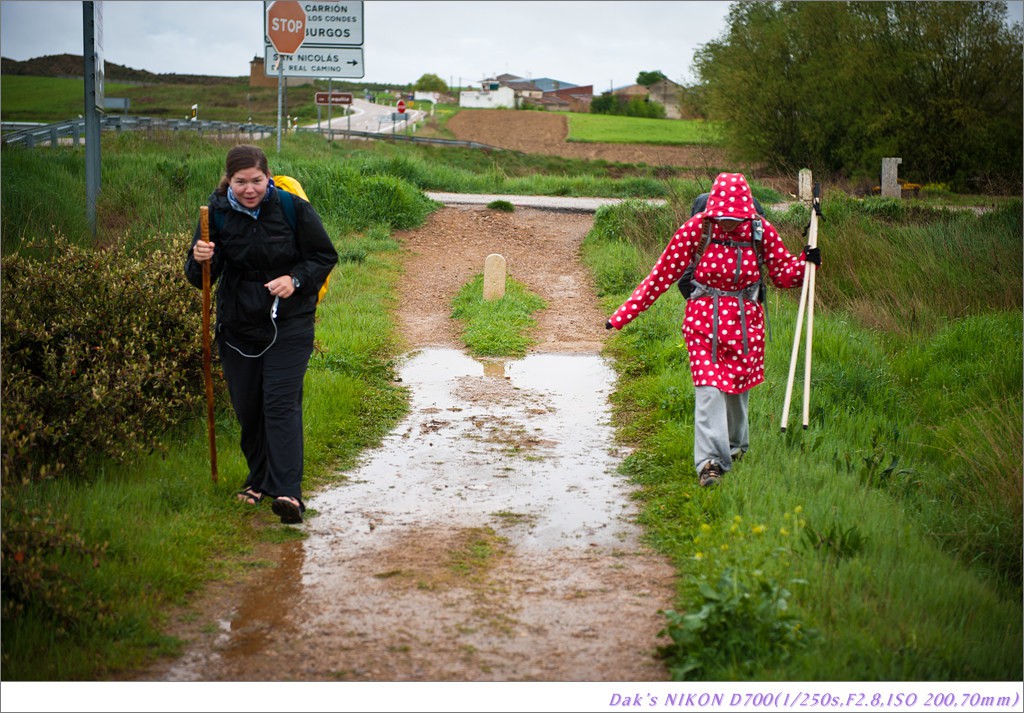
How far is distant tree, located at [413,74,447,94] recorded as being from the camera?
152750 mm

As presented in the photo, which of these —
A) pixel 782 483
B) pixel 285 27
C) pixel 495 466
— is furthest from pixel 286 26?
pixel 782 483

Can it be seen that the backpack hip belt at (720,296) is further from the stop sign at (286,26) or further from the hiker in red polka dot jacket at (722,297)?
the stop sign at (286,26)

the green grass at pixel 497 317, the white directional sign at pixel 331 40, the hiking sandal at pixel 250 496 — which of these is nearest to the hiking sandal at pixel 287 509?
the hiking sandal at pixel 250 496

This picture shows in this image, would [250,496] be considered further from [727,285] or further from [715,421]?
[727,285]

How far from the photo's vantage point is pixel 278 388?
6.13 meters

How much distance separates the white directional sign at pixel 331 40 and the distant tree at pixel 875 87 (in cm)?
1470

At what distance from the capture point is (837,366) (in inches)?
390

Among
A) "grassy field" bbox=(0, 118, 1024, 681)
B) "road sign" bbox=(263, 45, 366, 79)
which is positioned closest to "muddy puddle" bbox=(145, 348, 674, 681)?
"grassy field" bbox=(0, 118, 1024, 681)

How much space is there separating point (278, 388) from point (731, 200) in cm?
295

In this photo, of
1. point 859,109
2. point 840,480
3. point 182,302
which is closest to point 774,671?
point 840,480

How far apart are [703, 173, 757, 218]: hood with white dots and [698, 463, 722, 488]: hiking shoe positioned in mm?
1564

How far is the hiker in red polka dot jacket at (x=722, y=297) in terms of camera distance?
653 centimetres

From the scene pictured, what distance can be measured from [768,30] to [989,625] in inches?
1504

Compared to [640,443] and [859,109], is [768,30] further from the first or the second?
[640,443]
